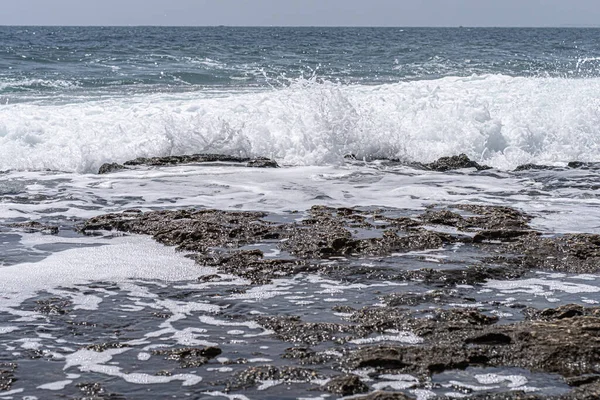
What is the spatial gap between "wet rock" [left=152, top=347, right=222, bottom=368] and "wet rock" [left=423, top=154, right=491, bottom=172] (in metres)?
6.30

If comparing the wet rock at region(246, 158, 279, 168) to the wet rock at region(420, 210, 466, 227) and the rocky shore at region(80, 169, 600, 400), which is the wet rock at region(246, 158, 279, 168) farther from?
the wet rock at region(420, 210, 466, 227)

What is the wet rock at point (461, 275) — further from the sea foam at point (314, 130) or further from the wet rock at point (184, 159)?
the wet rock at point (184, 159)

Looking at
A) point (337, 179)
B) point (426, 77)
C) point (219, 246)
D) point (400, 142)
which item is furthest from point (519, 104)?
point (219, 246)

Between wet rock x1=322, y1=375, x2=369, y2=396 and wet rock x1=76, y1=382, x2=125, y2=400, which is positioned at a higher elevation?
wet rock x1=322, y1=375, x2=369, y2=396

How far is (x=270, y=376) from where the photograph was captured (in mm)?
3748

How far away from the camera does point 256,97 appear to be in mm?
14539

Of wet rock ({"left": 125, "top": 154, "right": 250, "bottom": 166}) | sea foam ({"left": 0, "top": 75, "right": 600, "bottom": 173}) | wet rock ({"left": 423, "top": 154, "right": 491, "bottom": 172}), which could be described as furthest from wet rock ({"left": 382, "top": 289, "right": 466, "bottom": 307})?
wet rock ({"left": 125, "top": 154, "right": 250, "bottom": 166})

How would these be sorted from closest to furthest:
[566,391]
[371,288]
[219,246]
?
[566,391] → [371,288] → [219,246]

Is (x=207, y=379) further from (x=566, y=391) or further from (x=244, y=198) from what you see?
(x=244, y=198)

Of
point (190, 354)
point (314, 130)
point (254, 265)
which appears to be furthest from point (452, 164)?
point (190, 354)

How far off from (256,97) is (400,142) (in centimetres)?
390

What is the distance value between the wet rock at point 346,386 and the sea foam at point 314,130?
23.0 ft

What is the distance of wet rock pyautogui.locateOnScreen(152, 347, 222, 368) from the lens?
3967 mm

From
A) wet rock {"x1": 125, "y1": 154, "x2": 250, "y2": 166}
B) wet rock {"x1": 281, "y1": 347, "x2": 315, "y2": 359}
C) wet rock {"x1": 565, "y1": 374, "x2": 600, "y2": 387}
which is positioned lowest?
wet rock {"x1": 125, "y1": 154, "x2": 250, "y2": 166}
